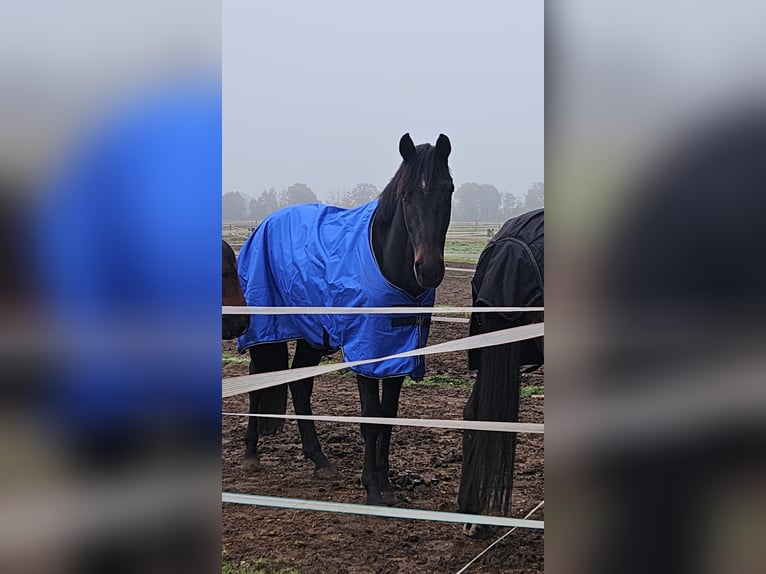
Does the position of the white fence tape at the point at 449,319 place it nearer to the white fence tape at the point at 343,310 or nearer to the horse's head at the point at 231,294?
the white fence tape at the point at 343,310

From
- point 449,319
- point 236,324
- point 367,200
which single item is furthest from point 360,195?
point 236,324

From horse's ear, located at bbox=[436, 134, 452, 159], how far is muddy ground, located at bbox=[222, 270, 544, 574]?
13.8 inches

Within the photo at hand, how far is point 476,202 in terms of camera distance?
6.32ft

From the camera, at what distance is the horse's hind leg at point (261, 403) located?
2.18 metres

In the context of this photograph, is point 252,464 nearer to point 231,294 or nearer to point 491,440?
Answer: point 231,294

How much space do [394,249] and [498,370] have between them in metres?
0.48

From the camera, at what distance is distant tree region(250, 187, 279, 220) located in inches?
78.9

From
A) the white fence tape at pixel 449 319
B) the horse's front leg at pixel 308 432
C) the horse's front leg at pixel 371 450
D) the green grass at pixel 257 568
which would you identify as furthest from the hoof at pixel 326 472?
the white fence tape at pixel 449 319

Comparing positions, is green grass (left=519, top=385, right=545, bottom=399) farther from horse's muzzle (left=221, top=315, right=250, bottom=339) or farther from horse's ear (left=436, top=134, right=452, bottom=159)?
horse's muzzle (left=221, top=315, right=250, bottom=339)
